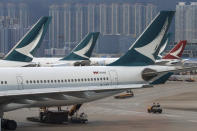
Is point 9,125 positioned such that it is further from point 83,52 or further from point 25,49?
point 83,52

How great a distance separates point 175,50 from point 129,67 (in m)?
77.8

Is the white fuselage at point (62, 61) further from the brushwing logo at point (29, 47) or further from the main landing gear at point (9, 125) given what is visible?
the main landing gear at point (9, 125)

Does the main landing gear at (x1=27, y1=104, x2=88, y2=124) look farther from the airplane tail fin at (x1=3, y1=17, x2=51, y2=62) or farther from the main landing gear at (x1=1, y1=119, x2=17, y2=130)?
the airplane tail fin at (x1=3, y1=17, x2=51, y2=62)

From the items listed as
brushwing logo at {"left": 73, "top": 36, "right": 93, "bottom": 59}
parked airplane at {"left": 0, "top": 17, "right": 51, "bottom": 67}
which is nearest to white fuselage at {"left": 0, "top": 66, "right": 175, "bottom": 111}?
parked airplane at {"left": 0, "top": 17, "right": 51, "bottom": 67}

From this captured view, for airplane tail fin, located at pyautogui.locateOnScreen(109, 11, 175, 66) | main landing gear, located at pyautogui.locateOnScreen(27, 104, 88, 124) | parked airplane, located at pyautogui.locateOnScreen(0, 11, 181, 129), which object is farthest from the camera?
airplane tail fin, located at pyautogui.locateOnScreen(109, 11, 175, 66)

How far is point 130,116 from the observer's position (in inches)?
1706

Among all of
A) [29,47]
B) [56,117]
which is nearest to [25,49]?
[29,47]

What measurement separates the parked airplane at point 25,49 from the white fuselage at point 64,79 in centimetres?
1308

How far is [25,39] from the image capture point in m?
52.7

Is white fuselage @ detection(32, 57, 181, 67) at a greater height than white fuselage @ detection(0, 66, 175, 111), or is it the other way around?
white fuselage @ detection(0, 66, 175, 111)

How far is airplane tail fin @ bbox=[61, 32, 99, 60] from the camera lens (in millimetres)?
82625

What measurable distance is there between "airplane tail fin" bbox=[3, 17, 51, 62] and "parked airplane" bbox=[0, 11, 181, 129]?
13.2m

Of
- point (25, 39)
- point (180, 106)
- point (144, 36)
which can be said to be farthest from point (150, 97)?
point (144, 36)

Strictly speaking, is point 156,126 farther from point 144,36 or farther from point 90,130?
point 144,36
